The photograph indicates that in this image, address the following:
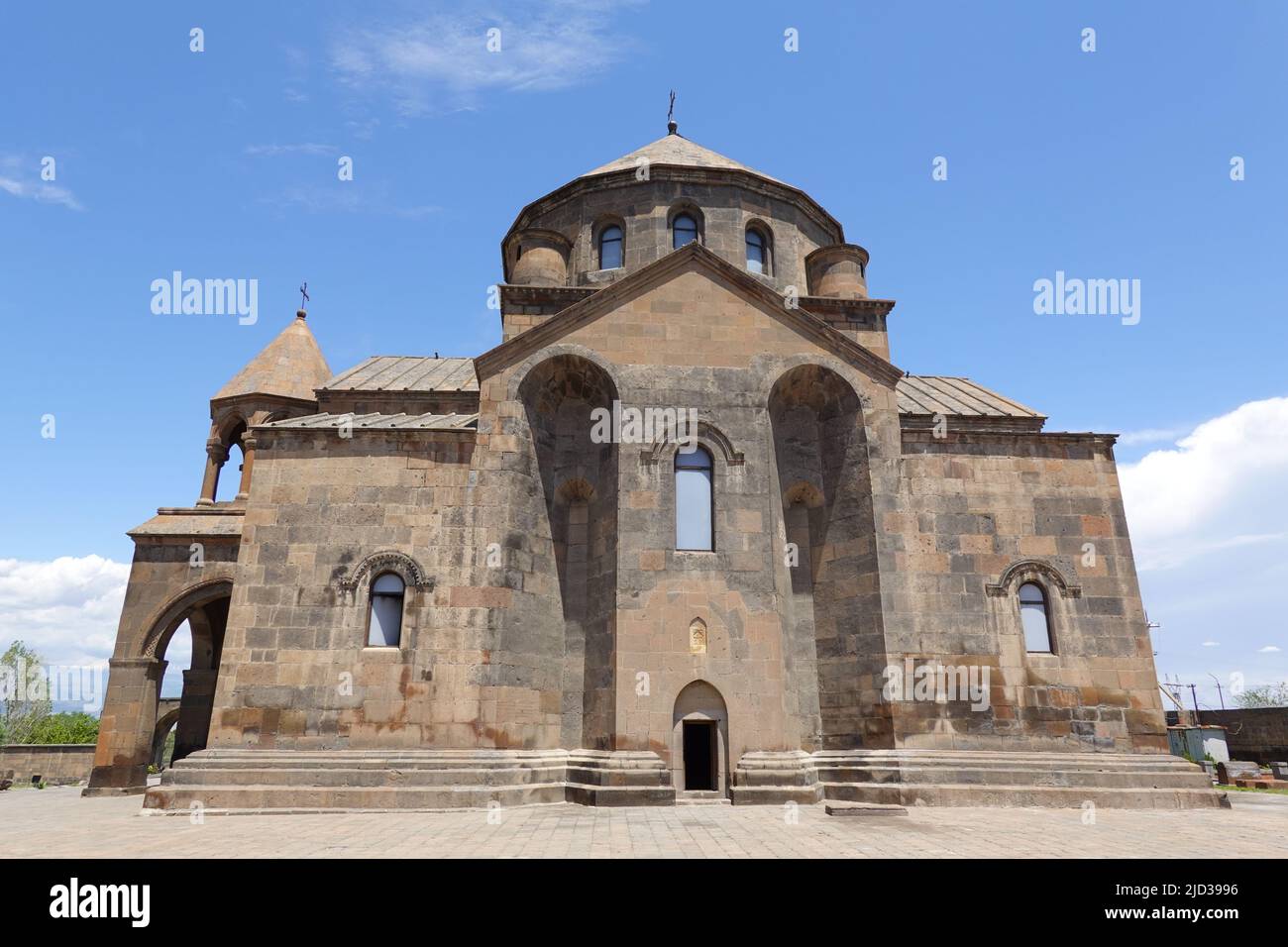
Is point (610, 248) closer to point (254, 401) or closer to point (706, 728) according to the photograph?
point (254, 401)

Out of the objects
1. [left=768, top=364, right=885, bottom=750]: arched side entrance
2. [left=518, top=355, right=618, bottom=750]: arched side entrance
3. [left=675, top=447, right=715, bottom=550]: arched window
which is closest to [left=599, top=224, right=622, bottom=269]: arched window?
[left=518, top=355, right=618, bottom=750]: arched side entrance

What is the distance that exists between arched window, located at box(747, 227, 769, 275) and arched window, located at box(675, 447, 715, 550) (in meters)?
7.69

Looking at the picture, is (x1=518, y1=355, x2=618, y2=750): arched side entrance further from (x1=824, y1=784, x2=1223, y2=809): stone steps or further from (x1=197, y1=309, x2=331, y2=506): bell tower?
(x1=197, y1=309, x2=331, y2=506): bell tower

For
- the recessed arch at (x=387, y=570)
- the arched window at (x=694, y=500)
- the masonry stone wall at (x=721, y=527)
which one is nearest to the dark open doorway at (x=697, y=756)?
the masonry stone wall at (x=721, y=527)

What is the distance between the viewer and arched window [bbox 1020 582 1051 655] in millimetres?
15211

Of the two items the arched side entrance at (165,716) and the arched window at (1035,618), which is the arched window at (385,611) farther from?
the arched side entrance at (165,716)

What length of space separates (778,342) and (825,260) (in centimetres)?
529

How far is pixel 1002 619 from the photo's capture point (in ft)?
49.7

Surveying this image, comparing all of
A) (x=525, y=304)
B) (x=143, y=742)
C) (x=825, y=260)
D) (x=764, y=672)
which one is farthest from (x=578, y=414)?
(x=143, y=742)

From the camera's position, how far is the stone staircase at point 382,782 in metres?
12.9

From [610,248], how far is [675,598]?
437 inches

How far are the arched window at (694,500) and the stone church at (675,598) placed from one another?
0.15 feet

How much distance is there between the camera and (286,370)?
23359 millimetres
